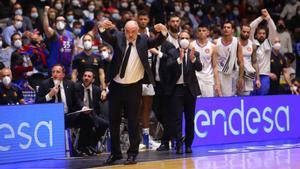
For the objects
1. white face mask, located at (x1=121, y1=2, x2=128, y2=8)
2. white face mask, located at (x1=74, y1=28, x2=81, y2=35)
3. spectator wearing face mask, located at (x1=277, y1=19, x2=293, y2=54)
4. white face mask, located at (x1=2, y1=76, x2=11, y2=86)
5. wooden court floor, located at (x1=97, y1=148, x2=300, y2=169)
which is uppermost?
white face mask, located at (x1=121, y1=2, x2=128, y2=8)

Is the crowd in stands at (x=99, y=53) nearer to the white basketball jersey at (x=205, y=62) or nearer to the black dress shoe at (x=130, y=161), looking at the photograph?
the white basketball jersey at (x=205, y=62)

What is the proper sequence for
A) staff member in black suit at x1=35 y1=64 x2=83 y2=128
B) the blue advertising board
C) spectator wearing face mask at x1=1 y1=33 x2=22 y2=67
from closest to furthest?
the blue advertising board < staff member in black suit at x1=35 y1=64 x2=83 y2=128 < spectator wearing face mask at x1=1 y1=33 x2=22 y2=67

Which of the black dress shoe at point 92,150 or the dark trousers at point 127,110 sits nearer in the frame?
the dark trousers at point 127,110

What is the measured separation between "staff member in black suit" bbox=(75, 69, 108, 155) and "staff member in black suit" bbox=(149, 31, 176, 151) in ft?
3.83

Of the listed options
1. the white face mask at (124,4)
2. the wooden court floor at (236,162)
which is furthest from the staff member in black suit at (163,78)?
the white face mask at (124,4)

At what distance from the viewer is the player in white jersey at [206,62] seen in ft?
49.5

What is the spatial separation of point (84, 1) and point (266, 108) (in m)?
7.89

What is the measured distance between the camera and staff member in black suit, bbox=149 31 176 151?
13.7 m

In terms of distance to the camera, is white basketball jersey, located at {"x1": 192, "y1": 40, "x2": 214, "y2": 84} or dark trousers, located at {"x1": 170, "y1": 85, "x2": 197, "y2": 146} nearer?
dark trousers, located at {"x1": 170, "y1": 85, "x2": 197, "y2": 146}

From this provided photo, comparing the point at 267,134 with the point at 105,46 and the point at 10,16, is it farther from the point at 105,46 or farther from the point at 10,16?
the point at 10,16

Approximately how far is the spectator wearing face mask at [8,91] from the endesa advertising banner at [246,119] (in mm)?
3645

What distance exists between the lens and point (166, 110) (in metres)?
13.9

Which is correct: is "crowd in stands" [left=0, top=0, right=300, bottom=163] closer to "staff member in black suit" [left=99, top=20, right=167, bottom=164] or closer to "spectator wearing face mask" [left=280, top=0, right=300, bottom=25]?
"staff member in black suit" [left=99, top=20, right=167, bottom=164]

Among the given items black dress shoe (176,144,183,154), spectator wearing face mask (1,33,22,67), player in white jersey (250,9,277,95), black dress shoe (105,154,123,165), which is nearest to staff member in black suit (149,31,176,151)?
black dress shoe (176,144,183,154)
